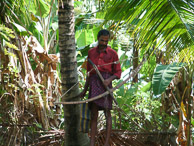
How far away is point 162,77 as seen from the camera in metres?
5.34

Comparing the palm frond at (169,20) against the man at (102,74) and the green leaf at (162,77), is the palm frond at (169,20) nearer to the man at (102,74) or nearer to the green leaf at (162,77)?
the man at (102,74)

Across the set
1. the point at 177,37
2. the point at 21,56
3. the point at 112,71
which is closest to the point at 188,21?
the point at 177,37

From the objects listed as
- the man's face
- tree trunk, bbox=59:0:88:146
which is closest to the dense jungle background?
tree trunk, bbox=59:0:88:146

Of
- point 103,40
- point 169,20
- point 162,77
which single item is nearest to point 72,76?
point 103,40

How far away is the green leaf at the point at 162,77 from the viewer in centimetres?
511

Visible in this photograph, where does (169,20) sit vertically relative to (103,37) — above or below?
above

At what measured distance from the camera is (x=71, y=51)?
12.1 feet

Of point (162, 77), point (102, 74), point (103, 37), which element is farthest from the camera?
point (162, 77)

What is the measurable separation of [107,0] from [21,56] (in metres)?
1.79

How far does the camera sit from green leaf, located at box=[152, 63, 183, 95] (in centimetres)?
511

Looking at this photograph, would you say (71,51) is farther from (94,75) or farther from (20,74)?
(20,74)

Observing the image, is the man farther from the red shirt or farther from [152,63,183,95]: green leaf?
[152,63,183,95]: green leaf

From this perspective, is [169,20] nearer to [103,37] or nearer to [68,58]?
[103,37]

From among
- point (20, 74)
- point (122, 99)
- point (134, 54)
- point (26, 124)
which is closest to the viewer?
point (26, 124)
